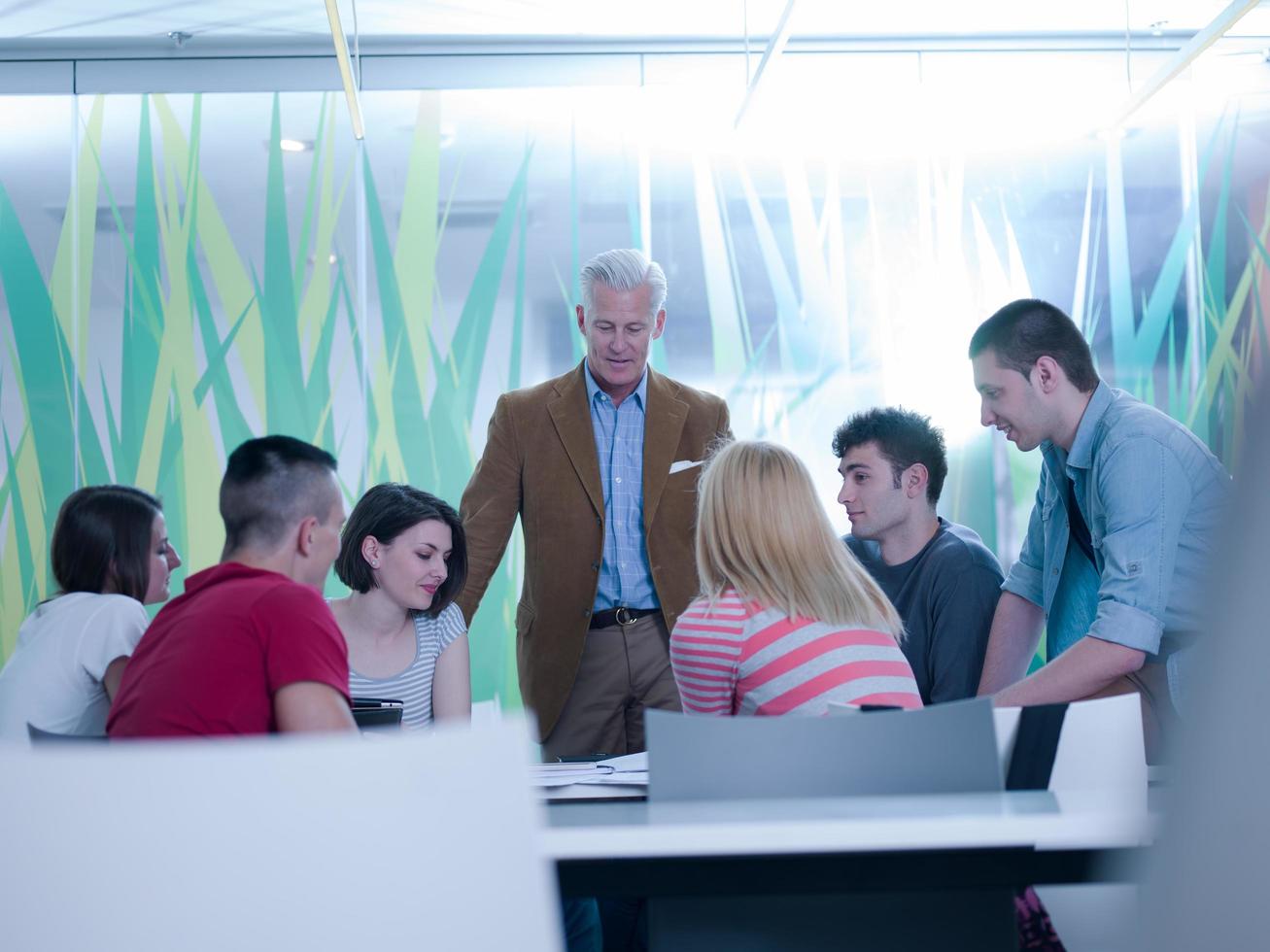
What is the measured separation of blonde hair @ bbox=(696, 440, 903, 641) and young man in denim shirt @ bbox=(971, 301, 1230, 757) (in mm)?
411

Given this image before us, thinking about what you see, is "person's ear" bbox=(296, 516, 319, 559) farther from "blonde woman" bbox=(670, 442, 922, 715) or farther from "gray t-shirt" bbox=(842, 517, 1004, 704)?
"gray t-shirt" bbox=(842, 517, 1004, 704)

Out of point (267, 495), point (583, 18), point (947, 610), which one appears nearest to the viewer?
point (267, 495)

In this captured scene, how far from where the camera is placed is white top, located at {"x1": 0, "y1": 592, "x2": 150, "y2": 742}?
232cm

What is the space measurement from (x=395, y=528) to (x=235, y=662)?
1.33 m

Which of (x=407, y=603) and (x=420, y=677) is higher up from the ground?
(x=407, y=603)

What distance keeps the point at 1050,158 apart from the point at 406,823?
513cm

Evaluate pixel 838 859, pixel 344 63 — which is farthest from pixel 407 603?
pixel 344 63

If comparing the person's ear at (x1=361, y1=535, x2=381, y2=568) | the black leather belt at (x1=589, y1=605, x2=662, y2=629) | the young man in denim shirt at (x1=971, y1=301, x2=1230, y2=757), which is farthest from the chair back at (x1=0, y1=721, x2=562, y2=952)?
the black leather belt at (x1=589, y1=605, x2=662, y2=629)

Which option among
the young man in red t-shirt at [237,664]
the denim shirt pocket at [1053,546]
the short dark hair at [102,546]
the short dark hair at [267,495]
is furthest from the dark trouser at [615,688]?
the young man in red t-shirt at [237,664]

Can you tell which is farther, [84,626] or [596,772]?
[84,626]

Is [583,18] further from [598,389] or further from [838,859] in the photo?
[838,859]

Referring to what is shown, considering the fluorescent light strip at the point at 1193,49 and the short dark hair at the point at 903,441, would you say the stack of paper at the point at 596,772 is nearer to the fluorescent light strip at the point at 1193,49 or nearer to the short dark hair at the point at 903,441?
the short dark hair at the point at 903,441

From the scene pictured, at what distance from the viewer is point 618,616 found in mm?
3227

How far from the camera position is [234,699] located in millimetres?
1594
